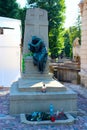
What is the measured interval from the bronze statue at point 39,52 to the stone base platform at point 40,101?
47.3 inches

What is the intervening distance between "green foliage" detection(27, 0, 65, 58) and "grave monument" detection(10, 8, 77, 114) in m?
16.4

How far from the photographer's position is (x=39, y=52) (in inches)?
287

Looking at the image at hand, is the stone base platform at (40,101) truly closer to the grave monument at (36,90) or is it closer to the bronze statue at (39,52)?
the grave monument at (36,90)

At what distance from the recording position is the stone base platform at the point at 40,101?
5.96 metres

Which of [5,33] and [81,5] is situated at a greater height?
[81,5]

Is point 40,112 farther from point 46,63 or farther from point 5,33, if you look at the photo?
point 5,33

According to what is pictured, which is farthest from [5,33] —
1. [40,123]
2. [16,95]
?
[40,123]

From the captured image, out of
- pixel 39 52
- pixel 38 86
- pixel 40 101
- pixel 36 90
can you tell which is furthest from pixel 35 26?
pixel 40 101

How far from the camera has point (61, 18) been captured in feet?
78.6

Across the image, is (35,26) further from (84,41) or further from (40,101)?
(84,41)

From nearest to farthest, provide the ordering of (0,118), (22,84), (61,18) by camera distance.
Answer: (0,118), (22,84), (61,18)

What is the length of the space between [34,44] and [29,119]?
2.64 meters

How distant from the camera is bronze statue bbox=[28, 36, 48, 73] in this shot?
715 centimetres

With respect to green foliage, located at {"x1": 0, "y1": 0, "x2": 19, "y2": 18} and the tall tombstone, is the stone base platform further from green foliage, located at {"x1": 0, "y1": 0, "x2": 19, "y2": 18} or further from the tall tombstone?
green foliage, located at {"x1": 0, "y1": 0, "x2": 19, "y2": 18}
